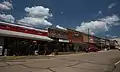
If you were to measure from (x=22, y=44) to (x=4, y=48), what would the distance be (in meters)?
4.25

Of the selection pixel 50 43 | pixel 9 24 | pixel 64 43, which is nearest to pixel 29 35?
pixel 9 24

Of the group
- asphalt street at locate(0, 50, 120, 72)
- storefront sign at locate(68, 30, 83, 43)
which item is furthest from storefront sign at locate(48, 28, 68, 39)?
asphalt street at locate(0, 50, 120, 72)

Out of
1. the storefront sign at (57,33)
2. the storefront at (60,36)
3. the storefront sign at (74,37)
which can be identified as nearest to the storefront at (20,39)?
the storefront sign at (57,33)

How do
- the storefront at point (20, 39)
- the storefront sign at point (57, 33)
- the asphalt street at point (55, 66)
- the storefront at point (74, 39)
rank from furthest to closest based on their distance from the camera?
the storefront at point (74, 39), the storefront sign at point (57, 33), the storefront at point (20, 39), the asphalt street at point (55, 66)

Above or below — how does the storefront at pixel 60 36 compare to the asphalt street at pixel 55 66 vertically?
above

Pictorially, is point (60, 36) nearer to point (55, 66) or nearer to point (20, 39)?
point (20, 39)

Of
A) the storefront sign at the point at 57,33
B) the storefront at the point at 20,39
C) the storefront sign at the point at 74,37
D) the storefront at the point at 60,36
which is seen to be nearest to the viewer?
the storefront at the point at 20,39

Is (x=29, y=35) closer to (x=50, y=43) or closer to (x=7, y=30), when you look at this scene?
(x=7, y=30)

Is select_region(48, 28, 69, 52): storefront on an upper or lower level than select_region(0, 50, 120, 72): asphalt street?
upper

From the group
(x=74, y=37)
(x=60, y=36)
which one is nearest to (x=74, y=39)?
(x=74, y=37)

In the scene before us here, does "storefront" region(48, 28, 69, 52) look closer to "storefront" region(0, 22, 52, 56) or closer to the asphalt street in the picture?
"storefront" region(0, 22, 52, 56)

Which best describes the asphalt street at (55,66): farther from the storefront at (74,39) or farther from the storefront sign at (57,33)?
the storefront at (74,39)

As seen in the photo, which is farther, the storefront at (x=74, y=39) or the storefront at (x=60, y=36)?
the storefront at (x=74, y=39)

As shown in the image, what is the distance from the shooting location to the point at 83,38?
61688 mm
